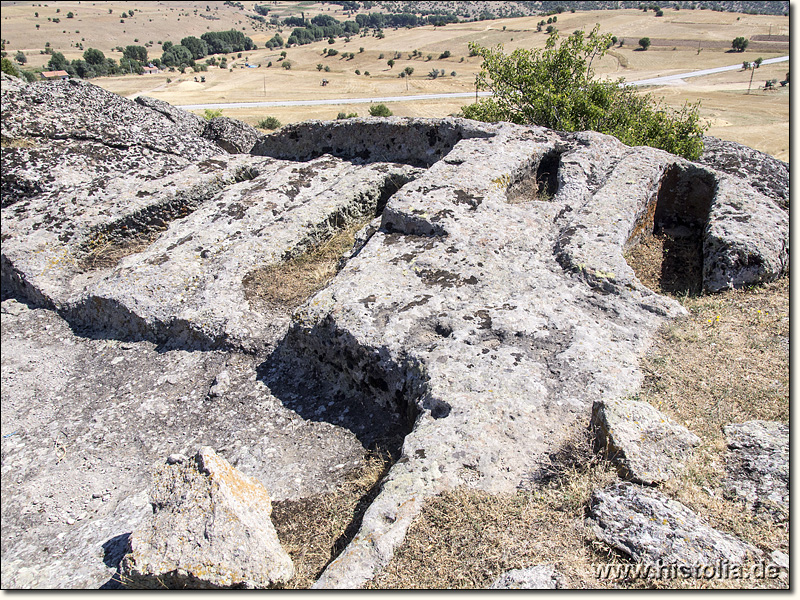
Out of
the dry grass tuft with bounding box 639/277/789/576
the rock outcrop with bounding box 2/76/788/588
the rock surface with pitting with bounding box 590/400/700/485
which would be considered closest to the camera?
the dry grass tuft with bounding box 639/277/789/576

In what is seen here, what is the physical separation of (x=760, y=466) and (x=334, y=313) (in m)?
3.87

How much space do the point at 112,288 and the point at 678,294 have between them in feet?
24.7

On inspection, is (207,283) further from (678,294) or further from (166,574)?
(678,294)

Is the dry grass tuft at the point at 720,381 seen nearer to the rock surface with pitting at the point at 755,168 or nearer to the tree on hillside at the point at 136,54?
the rock surface with pitting at the point at 755,168

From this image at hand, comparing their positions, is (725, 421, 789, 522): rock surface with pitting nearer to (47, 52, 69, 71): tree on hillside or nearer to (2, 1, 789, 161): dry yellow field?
(2, 1, 789, 161): dry yellow field

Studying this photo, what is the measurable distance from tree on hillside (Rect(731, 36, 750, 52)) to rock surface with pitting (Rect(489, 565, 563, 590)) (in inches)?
3447

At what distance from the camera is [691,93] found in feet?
167

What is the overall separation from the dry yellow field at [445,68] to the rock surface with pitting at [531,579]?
35.8 metres

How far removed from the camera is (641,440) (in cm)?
379

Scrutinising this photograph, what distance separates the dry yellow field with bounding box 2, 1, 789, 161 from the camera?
45.7m

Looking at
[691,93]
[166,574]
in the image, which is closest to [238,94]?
[691,93]

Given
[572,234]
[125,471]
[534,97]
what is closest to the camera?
[125,471]

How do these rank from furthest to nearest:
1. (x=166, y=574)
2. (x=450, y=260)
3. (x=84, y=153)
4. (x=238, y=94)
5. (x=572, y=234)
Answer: (x=238, y=94) < (x=84, y=153) < (x=572, y=234) < (x=450, y=260) < (x=166, y=574)

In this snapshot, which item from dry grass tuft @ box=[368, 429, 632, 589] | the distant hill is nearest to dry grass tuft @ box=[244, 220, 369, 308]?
dry grass tuft @ box=[368, 429, 632, 589]
